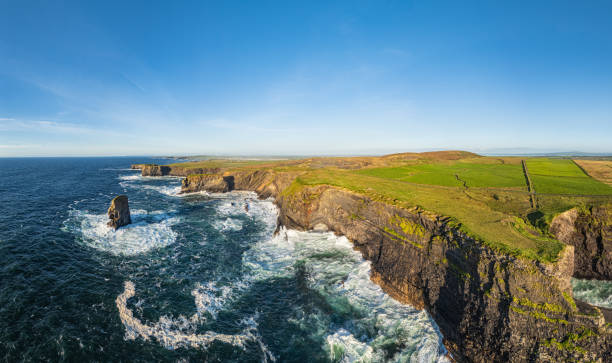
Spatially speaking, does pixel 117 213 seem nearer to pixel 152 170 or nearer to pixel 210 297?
pixel 210 297

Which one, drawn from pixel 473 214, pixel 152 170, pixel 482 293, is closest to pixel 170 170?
pixel 152 170

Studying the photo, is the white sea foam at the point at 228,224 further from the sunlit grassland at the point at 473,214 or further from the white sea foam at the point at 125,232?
the sunlit grassland at the point at 473,214

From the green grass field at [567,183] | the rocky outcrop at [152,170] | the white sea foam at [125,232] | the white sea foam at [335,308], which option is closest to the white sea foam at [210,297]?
the white sea foam at [335,308]

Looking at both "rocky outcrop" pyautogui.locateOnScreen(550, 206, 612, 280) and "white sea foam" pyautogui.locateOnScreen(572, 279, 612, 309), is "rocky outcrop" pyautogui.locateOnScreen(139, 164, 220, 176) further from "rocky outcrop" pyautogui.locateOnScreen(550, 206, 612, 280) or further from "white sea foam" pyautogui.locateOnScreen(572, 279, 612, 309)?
"white sea foam" pyautogui.locateOnScreen(572, 279, 612, 309)

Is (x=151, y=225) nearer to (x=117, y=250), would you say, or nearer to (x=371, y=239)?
(x=117, y=250)

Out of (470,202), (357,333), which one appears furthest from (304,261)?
(470,202)
